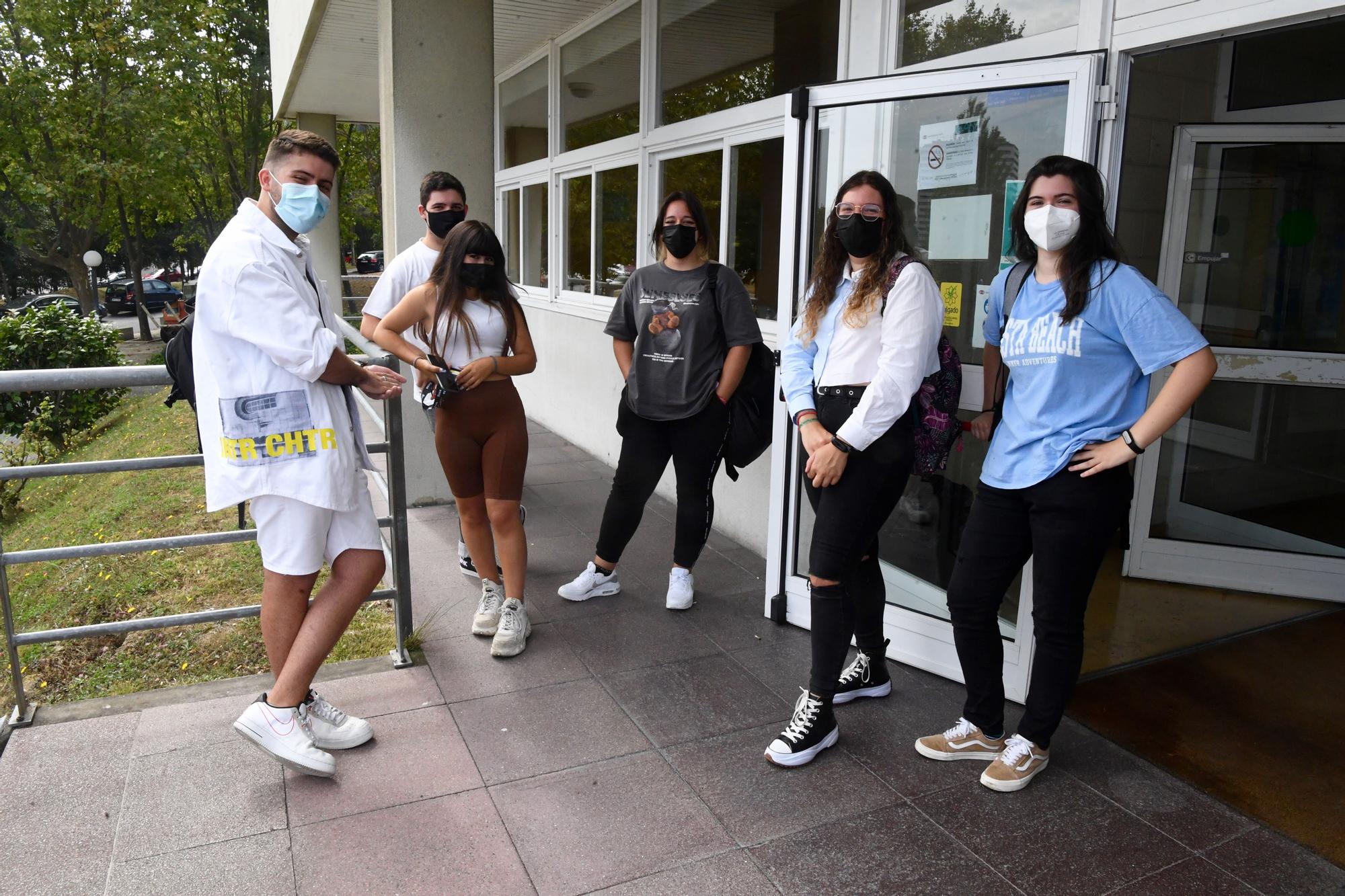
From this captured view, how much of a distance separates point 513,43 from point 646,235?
3.36 meters

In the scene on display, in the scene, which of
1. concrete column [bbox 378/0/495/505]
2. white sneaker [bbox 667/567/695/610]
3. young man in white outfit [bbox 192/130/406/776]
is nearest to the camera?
young man in white outfit [bbox 192/130/406/776]

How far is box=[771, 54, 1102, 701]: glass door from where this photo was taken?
3371mm

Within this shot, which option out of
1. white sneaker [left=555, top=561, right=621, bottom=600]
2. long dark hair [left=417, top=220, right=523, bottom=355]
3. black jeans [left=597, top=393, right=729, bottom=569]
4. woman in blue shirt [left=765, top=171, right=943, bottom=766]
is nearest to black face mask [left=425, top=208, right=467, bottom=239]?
long dark hair [left=417, top=220, right=523, bottom=355]

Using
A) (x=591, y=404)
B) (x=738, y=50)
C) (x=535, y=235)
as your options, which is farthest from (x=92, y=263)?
(x=738, y=50)

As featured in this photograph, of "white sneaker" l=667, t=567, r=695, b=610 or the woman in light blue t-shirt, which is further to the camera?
"white sneaker" l=667, t=567, r=695, b=610

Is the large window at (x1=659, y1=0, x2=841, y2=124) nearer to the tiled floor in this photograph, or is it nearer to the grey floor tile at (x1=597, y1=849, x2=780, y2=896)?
the tiled floor

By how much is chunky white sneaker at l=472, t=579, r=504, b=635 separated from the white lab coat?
1397mm

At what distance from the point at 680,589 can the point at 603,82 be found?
478 cm

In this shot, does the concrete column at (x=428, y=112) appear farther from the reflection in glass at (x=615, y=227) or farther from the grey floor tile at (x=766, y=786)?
the grey floor tile at (x=766, y=786)

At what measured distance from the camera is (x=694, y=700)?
358 cm

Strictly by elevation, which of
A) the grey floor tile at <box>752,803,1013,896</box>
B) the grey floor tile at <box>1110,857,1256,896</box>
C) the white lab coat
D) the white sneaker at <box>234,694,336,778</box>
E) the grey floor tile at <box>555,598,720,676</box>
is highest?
the white lab coat

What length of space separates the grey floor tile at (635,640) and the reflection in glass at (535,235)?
571 cm

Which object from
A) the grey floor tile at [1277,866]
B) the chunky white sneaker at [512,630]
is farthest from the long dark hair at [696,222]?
the grey floor tile at [1277,866]

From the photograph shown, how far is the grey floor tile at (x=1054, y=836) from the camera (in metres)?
2.58
